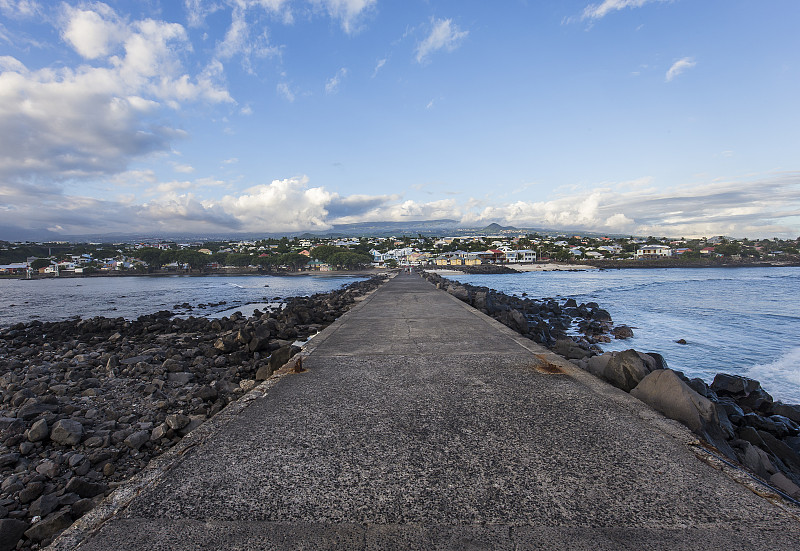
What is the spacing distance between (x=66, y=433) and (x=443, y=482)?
4.19 meters

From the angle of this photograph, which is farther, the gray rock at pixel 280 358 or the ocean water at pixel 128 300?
the ocean water at pixel 128 300

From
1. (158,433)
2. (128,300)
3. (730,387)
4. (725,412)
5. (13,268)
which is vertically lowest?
(128,300)

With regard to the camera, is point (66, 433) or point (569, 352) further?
point (569, 352)

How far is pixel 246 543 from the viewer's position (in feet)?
5.79

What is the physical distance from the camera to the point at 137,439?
407 cm

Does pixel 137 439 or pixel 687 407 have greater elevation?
pixel 687 407

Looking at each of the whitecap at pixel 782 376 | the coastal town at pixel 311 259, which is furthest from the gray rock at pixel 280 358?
the coastal town at pixel 311 259

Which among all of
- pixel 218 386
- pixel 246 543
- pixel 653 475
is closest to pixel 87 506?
pixel 246 543

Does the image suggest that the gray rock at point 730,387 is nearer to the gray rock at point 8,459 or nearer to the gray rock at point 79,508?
the gray rock at point 79,508

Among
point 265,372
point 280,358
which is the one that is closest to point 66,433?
point 265,372

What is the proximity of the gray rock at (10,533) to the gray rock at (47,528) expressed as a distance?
4 centimetres

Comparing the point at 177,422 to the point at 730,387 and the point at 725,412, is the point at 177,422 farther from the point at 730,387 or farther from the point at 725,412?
the point at 730,387

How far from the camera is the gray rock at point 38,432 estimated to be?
4.15 m

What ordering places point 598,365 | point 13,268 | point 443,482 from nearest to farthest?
point 443,482 < point 598,365 < point 13,268
